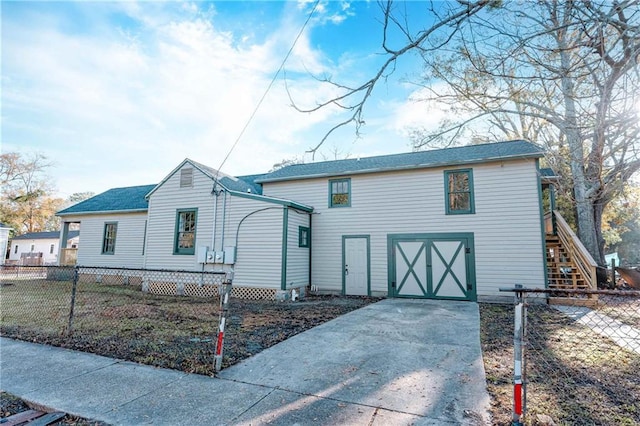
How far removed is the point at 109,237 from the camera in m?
15.5

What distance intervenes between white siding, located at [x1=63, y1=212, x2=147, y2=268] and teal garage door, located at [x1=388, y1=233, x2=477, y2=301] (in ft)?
38.0

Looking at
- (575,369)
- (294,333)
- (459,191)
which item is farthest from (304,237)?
(575,369)

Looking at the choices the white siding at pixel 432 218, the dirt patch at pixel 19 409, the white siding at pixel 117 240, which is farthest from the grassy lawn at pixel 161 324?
the white siding at pixel 117 240

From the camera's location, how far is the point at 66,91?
841 cm

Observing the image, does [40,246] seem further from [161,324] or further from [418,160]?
[418,160]

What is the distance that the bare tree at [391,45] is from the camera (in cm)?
329

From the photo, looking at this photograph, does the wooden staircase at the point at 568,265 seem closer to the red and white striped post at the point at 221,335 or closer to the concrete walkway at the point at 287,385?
the concrete walkway at the point at 287,385

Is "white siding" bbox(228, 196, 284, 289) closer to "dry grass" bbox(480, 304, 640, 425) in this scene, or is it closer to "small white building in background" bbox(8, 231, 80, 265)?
"dry grass" bbox(480, 304, 640, 425)

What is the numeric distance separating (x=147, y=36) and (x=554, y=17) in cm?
778

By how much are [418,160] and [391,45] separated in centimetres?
828

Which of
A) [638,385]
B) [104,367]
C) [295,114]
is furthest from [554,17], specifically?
[104,367]

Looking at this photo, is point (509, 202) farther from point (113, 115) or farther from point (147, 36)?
point (113, 115)

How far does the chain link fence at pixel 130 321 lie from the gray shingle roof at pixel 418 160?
5.58 meters

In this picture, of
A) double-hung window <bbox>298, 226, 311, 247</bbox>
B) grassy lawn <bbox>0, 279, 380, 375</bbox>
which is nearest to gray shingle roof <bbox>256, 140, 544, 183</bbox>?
double-hung window <bbox>298, 226, 311, 247</bbox>
